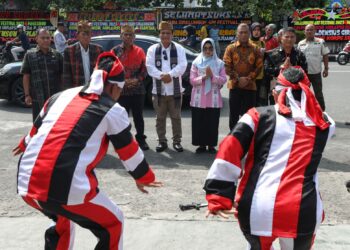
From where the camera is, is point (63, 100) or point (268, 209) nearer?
point (268, 209)

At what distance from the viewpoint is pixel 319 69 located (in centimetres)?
905

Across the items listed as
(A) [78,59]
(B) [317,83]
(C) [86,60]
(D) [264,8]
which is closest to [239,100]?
(B) [317,83]

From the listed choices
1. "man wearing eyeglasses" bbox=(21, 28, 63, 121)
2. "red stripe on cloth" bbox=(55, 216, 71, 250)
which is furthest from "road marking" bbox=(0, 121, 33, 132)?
"red stripe on cloth" bbox=(55, 216, 71, 250)

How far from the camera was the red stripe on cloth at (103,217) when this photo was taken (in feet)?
10.5

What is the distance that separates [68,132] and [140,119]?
459cm

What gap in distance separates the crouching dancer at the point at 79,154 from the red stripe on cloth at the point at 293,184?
3.29 feet

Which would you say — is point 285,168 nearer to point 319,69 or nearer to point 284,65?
point 284,65

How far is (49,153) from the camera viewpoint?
3098mm

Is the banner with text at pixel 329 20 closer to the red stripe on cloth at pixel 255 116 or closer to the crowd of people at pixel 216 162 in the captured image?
the crowd of people at pixel 216 162

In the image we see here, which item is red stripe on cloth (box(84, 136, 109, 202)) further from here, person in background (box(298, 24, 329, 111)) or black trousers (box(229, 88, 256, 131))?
person in background (box(298, 24, 329, 111))

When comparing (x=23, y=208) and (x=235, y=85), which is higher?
(x=235, y=85)

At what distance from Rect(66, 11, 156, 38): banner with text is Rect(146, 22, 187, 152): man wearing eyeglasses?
1601 cm

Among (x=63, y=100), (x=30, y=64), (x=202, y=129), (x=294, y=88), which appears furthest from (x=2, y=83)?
(x=294, y=88)

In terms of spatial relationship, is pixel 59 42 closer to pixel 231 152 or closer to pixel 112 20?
pixel 112 20
